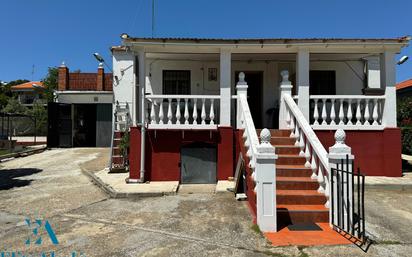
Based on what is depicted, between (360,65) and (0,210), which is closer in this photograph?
(0,210)

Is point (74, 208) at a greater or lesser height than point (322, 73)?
lesser

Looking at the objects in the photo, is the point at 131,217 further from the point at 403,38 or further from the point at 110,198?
the point at 403,38

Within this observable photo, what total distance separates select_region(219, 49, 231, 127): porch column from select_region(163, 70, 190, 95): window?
7.95 ft

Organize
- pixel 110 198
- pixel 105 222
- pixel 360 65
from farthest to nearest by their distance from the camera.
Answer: pixel 360 65
pixel 110 198
pixel 105 222

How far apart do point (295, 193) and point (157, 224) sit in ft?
8.31

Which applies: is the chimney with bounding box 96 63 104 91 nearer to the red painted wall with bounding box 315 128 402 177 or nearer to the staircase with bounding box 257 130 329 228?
the red painted wall with bounding box 315 128 402 177

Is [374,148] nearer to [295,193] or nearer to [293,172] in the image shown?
[293,172]

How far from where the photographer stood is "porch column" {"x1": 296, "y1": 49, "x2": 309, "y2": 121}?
8.30 metres

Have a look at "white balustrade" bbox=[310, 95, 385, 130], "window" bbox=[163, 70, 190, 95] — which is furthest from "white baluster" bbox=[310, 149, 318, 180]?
"window" bbox=[163, 70, 190, 95]

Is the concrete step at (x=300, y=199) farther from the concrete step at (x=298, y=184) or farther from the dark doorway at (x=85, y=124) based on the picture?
the dark doorway at (x=85, y=124)

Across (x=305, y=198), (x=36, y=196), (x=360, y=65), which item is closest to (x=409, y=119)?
(x=360, y=65)

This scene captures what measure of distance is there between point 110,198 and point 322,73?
26.8 ft

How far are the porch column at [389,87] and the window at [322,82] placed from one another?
216cm

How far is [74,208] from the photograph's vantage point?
597 cm
